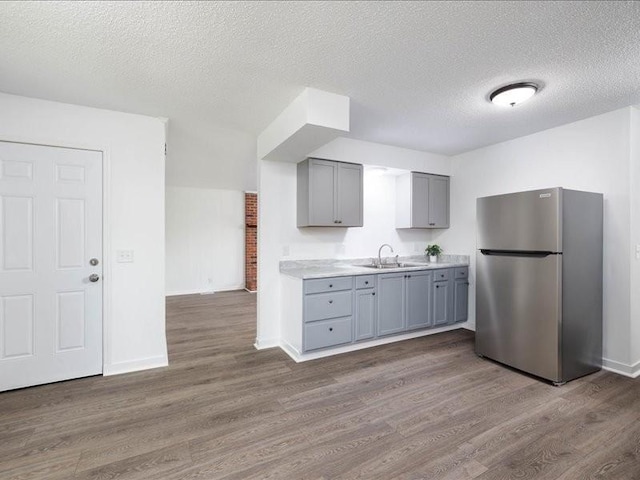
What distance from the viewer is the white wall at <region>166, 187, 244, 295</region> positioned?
6.58m

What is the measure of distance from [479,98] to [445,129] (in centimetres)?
80

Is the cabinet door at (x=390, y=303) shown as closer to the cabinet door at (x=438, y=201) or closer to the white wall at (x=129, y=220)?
the cabinet door at (x=438, y=201)

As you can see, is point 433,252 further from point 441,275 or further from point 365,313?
point 365,313

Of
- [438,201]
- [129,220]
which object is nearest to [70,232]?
[129,220]

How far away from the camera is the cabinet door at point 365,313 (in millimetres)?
3379

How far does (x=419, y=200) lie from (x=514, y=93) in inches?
79.0

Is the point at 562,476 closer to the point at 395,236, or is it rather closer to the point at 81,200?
the point at 395,236

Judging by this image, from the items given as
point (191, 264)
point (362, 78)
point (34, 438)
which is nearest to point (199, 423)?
point (34, 438)

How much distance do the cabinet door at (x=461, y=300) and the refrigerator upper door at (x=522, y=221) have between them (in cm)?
110

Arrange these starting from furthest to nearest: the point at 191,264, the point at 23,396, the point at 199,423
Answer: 1. the point at 191,264
2. the point at 23,396
3. the point at 199,423

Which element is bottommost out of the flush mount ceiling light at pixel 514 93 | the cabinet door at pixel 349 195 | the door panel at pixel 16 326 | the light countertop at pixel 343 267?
the door panel at pixel 16 326

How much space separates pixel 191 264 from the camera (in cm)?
677

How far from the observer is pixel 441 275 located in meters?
3.99

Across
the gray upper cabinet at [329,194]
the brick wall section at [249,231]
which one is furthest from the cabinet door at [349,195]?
the brick wall section at [249,231]
